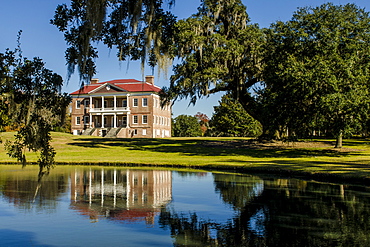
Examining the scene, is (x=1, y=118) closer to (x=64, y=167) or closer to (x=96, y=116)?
(x=64, y=167)

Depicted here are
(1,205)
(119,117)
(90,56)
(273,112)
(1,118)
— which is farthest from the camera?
(119,117)

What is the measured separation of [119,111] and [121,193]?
172 ft

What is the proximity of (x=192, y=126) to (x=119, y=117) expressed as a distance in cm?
A: 2324

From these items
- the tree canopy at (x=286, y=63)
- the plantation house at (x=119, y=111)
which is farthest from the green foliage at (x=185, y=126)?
the tree canopy at (x=286, y=63)

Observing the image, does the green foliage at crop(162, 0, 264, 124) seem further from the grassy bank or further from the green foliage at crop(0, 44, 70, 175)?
the green foliage at crop(0, 44, 70, 175)

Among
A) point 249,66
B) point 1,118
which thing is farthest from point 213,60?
point 1,118

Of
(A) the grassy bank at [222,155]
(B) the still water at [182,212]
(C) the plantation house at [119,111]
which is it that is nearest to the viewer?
(B) the still water at [182,212]

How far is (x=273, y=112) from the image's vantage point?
29938 millimetres

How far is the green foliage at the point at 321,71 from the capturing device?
2680 centimetres

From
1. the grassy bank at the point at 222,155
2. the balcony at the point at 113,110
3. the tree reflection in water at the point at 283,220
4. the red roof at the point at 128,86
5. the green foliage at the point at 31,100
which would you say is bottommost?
the tree reflection in water at the point at 283,220

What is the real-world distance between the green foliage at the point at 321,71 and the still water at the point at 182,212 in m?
9.79

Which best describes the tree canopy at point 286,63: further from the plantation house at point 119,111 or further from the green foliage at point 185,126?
the green foliage at point 185,126

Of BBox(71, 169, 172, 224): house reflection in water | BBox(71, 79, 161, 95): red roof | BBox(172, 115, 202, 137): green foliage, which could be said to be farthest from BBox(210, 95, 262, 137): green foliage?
BBox(71, 169, 172, 224): house reflection in water

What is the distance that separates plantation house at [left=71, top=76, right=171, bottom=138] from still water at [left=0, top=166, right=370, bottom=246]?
4675 centimetres
